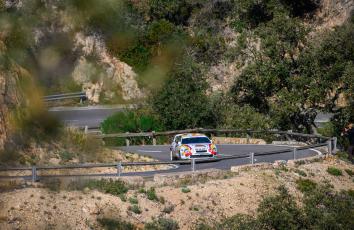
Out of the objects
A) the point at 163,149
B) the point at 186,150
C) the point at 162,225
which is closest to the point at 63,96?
the point at 162,225

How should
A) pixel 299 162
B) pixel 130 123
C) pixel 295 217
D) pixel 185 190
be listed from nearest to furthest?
pixel 295 217, pixel 185 190, pixel 299 162, pixel 130 123

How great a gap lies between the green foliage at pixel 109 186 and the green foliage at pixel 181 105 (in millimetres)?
22602

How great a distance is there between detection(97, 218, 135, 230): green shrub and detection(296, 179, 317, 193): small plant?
10.0 meters

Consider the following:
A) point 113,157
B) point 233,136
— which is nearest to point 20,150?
point 113,157

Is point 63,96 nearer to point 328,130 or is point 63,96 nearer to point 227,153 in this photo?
point 227,153

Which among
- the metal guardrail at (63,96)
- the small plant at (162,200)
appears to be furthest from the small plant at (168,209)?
the metal guardrail at (63,96)

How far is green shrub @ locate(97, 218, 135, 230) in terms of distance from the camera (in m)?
29.6

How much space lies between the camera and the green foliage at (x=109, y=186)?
104 ft

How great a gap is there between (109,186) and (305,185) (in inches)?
390

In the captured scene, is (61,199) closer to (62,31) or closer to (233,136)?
(62,31)

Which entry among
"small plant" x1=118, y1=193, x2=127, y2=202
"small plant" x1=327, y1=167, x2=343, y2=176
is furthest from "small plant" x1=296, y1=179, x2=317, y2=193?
"small plant" x1=118, y1=193, x2=127, y2=202

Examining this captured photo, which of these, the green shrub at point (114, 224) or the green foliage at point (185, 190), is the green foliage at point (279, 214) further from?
the green shrub at point (114, 224)

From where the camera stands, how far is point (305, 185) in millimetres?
37844

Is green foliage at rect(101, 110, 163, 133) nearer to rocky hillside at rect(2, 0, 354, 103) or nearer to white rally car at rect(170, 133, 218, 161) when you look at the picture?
rocky hillside at rect(2, 0, 354, 103)
